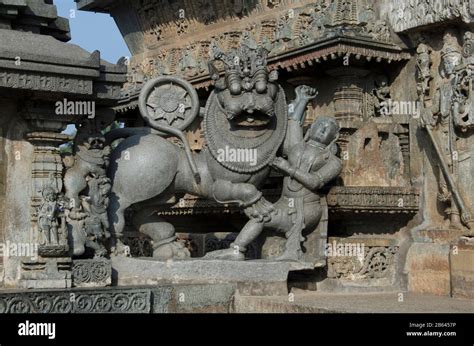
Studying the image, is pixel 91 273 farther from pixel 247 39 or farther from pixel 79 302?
pixel 247 39

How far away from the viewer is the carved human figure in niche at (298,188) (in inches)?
432

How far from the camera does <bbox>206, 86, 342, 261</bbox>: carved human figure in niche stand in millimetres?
10969

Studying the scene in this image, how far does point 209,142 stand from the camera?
35.9 ft

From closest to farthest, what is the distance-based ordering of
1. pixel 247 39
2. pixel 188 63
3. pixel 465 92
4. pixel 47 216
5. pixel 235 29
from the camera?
1. pixel 47 216
2. pixel 465 92
3. pixel 247 39
4. pixel 235 29
5. pixel 188 63

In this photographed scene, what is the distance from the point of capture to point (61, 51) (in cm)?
943

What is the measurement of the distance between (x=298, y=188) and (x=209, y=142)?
138 centimetres

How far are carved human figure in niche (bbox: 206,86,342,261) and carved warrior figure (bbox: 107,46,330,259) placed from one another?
0.20 m

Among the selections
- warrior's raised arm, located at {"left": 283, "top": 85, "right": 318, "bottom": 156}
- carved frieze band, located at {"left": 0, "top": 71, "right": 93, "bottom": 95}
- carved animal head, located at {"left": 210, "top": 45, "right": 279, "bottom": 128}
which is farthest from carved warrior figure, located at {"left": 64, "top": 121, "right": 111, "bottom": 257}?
warrior's raised arm, located at {"left": 283, "top": 85, "right": 318, "bottom": 156}

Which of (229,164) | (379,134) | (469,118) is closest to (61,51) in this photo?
(229,164)

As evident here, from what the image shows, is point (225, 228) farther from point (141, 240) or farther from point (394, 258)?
point (394, 258)

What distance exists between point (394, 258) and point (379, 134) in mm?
2465

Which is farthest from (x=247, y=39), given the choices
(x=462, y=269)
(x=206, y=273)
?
(x=206, y=273)

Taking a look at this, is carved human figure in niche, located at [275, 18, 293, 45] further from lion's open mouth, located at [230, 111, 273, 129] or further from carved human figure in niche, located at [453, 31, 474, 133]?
lion's open mouth, located at [230, 111, 273, 129]

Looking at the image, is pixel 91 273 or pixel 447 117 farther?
pixel 447 117
